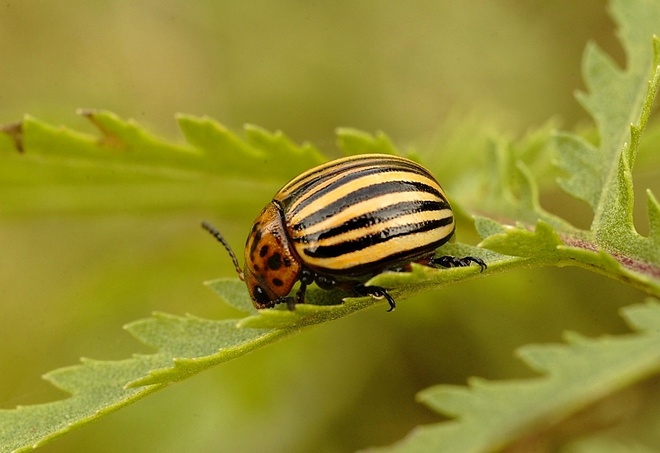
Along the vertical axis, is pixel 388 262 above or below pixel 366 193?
below

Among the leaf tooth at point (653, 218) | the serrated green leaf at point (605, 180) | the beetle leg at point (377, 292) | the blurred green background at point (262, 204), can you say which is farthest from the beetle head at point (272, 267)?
the leaf tooth at point (653, 218)

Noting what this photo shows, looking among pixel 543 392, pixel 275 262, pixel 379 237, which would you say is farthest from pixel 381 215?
pixel 543 392

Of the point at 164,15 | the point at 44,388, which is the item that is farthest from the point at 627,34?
the point at 164,15

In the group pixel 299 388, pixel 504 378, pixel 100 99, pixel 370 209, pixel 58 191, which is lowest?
pixel 504 378

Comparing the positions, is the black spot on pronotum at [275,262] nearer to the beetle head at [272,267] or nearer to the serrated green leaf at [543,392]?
the beetle head at [272,267]

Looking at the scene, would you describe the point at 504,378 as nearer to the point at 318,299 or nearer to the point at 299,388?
the point at 299,388

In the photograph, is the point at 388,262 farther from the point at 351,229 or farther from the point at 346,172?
the point at 346,172
